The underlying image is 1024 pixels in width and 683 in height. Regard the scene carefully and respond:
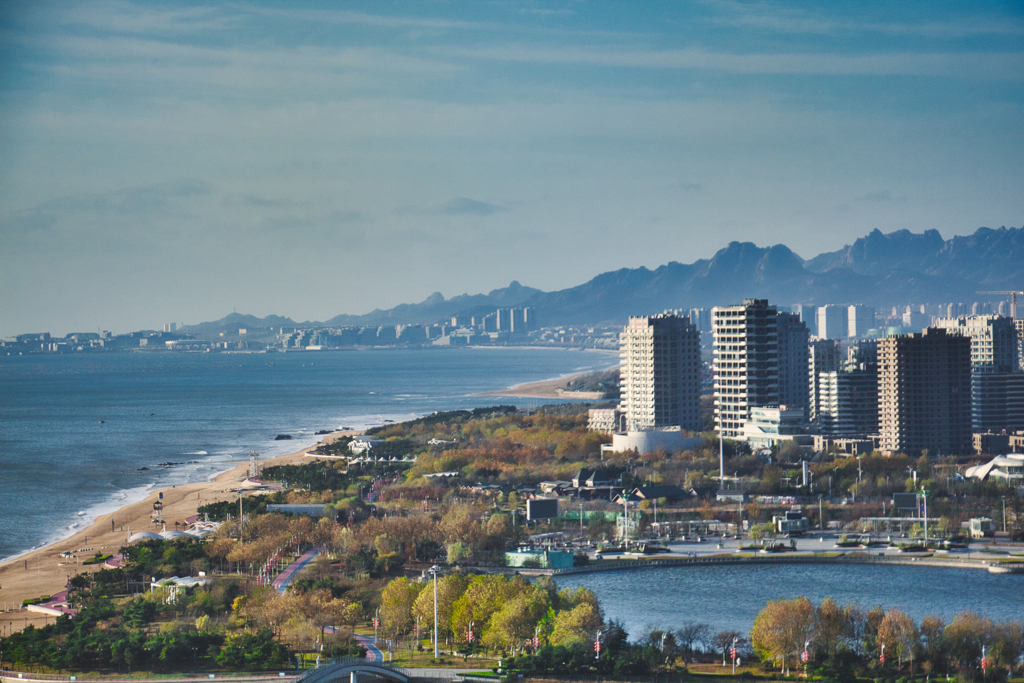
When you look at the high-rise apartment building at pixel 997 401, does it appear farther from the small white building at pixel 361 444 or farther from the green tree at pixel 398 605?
the green tree at pixel 398 605

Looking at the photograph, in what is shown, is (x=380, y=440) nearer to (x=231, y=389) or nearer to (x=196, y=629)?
(x=196, y=629)

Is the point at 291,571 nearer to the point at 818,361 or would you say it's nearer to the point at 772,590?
the point at 772,590

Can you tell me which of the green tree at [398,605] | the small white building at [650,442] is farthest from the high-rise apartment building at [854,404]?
the green tree at [398,605]

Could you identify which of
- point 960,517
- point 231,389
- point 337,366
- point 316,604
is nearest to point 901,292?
point 337,366

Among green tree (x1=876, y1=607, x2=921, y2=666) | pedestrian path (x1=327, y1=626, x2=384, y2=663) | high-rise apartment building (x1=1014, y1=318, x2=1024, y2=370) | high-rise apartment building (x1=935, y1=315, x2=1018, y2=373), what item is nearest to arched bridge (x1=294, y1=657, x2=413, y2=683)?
pedestrian path (x1=327, y1=626, x2=384, y2=663)

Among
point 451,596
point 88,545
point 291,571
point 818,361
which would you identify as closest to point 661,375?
point 818,361

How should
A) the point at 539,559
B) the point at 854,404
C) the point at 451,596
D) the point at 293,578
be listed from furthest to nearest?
the point at 854,404 < the point at 539,559 < the point at 293,578 < the point at 451,596
